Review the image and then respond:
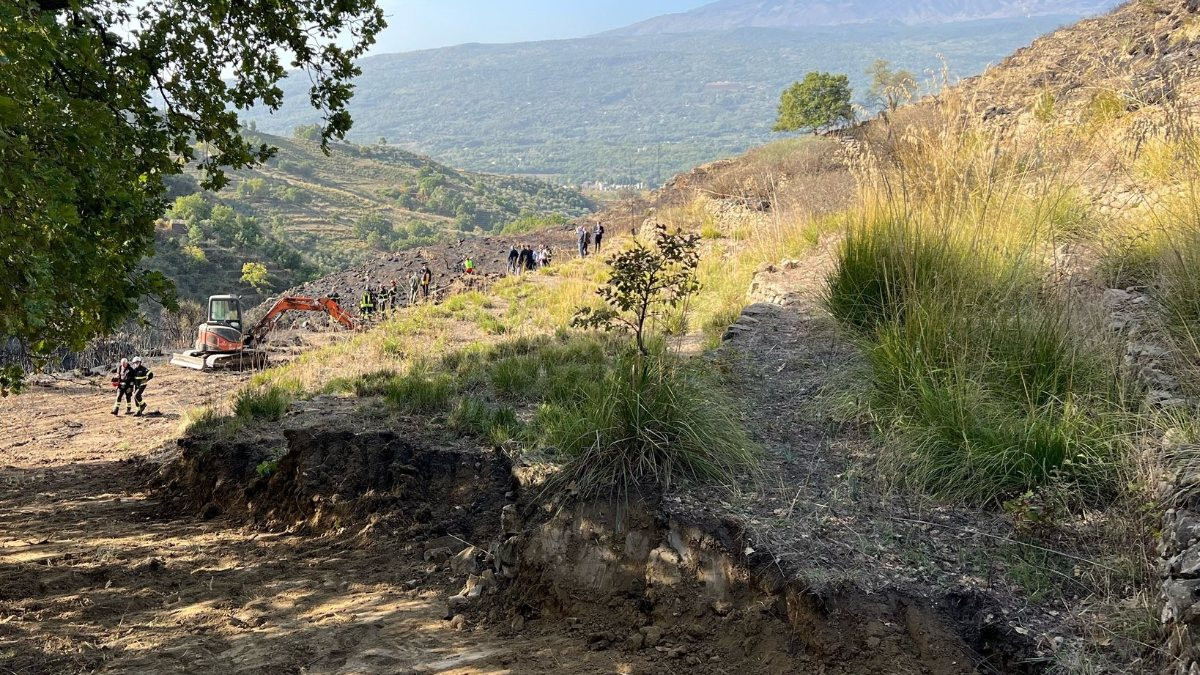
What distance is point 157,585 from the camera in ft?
20.4

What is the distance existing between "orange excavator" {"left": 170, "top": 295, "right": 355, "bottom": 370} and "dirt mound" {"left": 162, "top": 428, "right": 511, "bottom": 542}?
9929 millimetres

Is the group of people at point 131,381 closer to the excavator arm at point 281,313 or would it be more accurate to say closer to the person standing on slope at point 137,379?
the person standing on slope at point 137,379

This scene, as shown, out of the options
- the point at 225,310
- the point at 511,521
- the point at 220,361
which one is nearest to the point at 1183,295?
the point at 511,521

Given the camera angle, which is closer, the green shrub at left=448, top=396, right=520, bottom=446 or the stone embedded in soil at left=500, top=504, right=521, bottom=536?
the stone embedded in soil at left=500, top=504, right=521, bottom=536

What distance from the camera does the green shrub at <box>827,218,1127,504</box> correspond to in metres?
4.39

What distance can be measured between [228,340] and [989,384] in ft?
61.3

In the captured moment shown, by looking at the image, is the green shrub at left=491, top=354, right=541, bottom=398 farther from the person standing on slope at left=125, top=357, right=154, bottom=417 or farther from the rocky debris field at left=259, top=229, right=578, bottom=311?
the rocky debris field at left=259, top=229, right=578, bottom=311

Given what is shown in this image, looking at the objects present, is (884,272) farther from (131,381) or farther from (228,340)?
(228,340)

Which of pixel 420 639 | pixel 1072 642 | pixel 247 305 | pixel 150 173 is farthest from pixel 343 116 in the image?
pixel 247 305

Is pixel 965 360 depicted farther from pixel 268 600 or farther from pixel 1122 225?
pixel 268 600

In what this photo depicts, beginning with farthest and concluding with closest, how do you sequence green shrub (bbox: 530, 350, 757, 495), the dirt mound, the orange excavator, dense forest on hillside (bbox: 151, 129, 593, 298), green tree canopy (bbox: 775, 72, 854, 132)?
dense forest on hillside (bbox: 151, 129, 593, 298) → green tree canopy (bbox: 775, 72, 854, 132) → the orange excavator → the dirt mound → green shrub (bbox: 530, 350, 757, 495)

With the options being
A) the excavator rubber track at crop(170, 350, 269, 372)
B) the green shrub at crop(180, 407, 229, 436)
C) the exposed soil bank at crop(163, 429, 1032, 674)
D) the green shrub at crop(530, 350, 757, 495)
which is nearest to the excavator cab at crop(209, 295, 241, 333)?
the excavator rubber track at crop(170, 350, 269, 372)

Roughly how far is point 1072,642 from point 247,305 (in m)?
47.8

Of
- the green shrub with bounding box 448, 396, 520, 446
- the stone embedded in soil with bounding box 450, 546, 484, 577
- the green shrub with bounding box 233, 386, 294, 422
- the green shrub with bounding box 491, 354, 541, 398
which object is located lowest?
the stone embedded in soil with bounding box 450, 546, 484, 577
